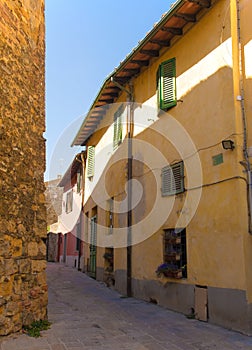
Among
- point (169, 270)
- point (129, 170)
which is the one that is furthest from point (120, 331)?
point (129, 170)

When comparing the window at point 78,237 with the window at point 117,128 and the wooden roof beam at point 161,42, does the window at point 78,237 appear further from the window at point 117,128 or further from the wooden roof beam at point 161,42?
the wooden roof beam at point 161,42

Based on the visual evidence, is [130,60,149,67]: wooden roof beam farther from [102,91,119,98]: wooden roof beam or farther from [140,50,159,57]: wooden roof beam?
[102,91,119,98]: wooden roof beam

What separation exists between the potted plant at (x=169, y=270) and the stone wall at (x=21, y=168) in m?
2.86

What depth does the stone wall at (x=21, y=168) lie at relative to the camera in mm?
5492

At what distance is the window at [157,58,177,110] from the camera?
8655 millimetres

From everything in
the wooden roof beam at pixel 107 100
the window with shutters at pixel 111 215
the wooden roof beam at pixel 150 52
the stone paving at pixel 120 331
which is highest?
the wooden roof beam at pixel 107 100

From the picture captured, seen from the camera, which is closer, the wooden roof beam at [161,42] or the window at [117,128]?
the wooden roof beam at [161,42]

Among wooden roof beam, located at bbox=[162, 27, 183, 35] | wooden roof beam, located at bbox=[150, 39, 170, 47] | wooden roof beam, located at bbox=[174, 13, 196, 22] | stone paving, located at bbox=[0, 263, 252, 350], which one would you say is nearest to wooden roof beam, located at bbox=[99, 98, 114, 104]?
wooden roof beam, located at bbox=[150, 39, 170, 47]

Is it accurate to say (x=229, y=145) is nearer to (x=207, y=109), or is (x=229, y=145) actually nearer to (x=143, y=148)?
(x=207, y=109)

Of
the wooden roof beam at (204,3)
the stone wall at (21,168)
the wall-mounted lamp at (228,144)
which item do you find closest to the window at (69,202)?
the stone wall at (21,168)

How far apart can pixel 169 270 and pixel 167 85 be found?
14.4 ft

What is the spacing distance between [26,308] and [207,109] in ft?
16.5

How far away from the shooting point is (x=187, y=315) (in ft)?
23.7

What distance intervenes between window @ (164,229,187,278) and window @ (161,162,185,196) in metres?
0.91
